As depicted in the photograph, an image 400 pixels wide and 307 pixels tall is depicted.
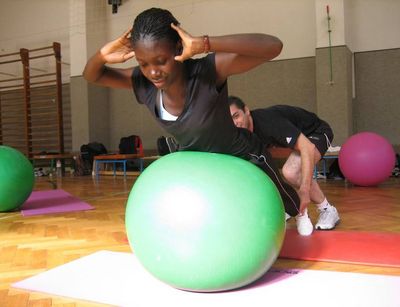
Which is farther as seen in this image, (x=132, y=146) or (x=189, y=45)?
(x=132, y=146)

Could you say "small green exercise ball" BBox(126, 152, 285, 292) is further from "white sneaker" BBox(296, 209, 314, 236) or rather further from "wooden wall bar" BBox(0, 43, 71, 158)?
"wooden wall bar" BBox(0, 43, 71, 158)

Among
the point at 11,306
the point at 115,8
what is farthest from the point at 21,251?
the point at 115,8

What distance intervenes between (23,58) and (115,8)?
6.48 ft

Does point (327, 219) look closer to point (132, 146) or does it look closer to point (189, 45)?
point (189, 45)

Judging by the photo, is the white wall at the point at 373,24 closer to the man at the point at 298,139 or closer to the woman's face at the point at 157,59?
the man at the point at 298,139

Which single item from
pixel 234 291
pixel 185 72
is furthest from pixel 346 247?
pixel 185 72

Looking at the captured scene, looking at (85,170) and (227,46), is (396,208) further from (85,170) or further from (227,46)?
(85,170)

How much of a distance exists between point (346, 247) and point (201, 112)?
98 centimetres

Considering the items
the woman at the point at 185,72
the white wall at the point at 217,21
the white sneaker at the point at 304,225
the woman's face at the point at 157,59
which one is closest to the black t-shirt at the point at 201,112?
the woman at the point at 185,72

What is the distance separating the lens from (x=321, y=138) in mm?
2303

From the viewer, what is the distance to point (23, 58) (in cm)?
782

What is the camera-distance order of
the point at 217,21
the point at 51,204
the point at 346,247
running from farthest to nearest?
the point at 217,21 → the point at 51,204 → the point at 346,247

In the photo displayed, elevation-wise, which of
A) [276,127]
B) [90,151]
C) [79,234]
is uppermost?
[276,127]

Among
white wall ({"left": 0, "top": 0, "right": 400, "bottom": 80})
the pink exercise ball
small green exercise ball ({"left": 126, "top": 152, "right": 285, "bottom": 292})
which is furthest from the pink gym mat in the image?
white wall ({"left": 0, "top": 0, "right": 400, "bottom": 80})
